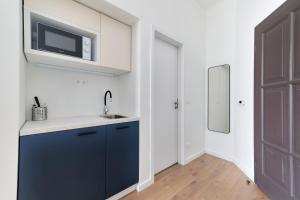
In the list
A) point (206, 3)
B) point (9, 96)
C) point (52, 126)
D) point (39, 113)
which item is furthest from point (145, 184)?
point (206, 3)

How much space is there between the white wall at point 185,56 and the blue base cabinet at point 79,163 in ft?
0.74

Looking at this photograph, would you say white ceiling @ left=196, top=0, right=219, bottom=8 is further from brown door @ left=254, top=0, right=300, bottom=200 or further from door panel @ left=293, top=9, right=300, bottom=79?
door panel @ left=293, top=9, right=300, bottom=79

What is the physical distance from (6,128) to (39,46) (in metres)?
0.73

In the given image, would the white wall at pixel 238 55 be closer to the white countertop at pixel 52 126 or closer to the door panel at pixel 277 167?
the door panel at pixel 277 167

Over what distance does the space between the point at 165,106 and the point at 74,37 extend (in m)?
1.64

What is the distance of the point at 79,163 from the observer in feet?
4.47

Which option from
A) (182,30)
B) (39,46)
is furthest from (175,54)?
(39,46)

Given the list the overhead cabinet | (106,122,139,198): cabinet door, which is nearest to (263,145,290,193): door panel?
(106,122,139,198): cabinet door

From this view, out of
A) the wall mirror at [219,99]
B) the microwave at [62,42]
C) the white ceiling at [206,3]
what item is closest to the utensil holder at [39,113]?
the microwave at [62,42]

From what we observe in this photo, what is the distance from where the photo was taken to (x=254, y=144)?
2.02m

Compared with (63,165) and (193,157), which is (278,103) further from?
(63,165)

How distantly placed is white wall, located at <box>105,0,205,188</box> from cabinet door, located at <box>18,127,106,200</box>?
0.63 m

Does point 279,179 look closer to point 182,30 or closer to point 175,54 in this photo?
point 175,54

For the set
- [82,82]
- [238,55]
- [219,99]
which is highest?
[238,55]
